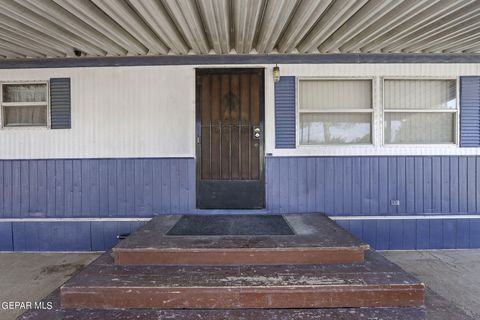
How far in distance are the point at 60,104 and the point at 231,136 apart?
2572 mm

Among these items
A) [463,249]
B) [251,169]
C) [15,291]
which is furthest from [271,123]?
[15,291]

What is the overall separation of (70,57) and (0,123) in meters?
1.45

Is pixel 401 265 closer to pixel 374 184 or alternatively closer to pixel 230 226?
pixel 374 184

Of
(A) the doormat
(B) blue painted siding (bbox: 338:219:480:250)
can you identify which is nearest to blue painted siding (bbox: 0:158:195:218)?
(A) the doormat

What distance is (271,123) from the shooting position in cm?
456

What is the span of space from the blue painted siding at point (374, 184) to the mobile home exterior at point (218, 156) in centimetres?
1

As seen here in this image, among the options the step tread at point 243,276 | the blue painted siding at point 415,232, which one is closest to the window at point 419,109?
the blue painted siding at point 415,232

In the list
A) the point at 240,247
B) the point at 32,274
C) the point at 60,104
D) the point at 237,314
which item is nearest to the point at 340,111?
the point at 240,247

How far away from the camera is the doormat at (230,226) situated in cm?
358

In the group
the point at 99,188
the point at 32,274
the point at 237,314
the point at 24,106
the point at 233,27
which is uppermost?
the point at 233,27

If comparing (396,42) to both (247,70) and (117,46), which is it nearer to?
(247,70)

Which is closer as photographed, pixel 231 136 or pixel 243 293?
pixel 243 293

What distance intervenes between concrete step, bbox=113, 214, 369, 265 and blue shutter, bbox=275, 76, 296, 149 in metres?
1.39

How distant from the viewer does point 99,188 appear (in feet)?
15.2
